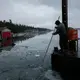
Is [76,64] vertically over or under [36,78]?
over

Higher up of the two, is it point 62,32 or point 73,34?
point 62,32

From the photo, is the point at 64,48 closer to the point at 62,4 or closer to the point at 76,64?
the point at 62,4

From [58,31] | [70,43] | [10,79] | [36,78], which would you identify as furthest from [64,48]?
[10,79]

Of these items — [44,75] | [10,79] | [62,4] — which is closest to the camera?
[10,79]

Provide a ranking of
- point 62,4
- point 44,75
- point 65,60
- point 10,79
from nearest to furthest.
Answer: point 65,60
point 10,79
point 44,75
point 62,4

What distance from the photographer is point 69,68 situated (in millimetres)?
13227

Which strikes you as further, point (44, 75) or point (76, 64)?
point (44, 75)

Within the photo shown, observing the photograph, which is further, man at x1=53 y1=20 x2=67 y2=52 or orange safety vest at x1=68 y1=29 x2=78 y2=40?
orange safety vest at x1=68 y1=29 x2=78 y2=40

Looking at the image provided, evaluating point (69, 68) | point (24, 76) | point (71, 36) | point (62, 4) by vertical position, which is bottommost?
point (24, 76)

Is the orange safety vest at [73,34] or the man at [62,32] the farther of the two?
the orange safety vest at [73,34]

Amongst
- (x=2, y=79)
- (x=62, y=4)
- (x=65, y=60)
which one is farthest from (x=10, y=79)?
(x=62, y=4)

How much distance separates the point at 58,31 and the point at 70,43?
4.99ft

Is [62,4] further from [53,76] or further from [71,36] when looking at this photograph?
[53,76]

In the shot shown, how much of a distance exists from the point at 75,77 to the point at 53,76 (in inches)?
125
